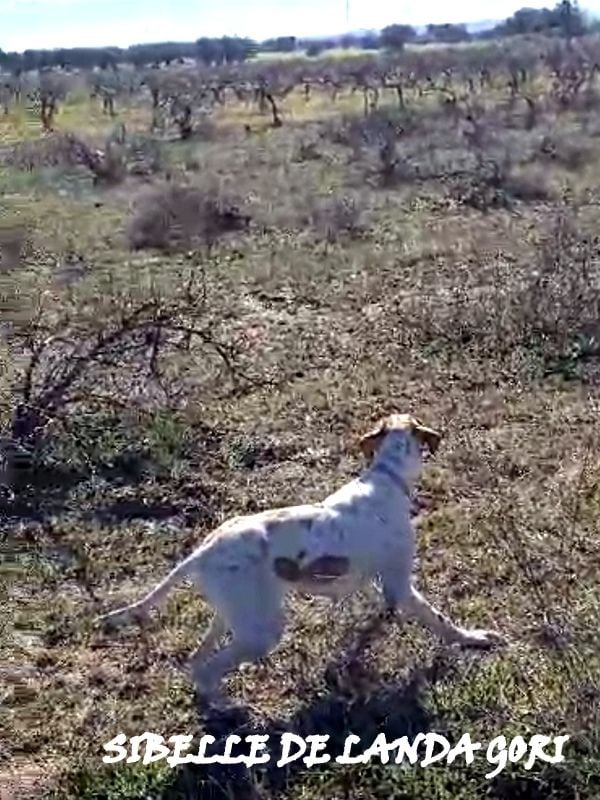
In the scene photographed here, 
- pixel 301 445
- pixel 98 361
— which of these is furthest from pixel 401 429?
pixel 98 361

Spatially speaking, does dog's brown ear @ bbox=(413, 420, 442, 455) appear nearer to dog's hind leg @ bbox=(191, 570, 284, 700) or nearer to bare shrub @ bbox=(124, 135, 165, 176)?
dog's hind leg @ bbox=(191, 570, 284, 700)

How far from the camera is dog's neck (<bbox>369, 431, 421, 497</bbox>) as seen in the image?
5.89 meters

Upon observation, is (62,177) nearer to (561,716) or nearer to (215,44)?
(561,716)

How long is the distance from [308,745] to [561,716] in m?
0.95

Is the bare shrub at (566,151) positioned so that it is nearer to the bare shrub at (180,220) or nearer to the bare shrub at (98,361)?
the bare shrub at (180,220)

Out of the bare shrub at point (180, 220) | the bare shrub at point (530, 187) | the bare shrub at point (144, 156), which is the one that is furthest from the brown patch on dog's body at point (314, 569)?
the bare shrub at point (144, 156)

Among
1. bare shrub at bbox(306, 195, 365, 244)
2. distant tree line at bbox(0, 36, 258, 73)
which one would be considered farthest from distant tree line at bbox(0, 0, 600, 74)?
bare shrub at bbox(306, 195, 365, 244)

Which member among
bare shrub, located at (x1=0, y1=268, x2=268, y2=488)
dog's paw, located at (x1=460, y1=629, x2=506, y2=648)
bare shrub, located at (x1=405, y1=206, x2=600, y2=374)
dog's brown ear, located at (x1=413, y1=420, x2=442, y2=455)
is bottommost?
dog's paw, located at (x1=460, y1=629, x2=506, y2=648)

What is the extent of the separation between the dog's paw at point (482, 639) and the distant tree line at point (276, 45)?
2677 inches

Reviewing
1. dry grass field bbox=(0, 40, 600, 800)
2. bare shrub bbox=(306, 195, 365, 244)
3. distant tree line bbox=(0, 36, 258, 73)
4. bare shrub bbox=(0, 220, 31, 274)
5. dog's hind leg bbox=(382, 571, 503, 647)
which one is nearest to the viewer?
dry grass field bbox=(0, 40, 600, 800)

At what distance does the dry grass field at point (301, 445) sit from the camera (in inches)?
204

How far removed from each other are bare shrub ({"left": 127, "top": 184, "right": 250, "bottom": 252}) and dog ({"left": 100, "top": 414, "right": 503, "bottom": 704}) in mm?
11589

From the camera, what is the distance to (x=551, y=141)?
24234 millimetres

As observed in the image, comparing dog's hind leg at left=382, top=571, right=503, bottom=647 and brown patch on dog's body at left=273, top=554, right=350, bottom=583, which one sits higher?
brown patch on dog's body at left=273, top=554, right=350, bottom=583
